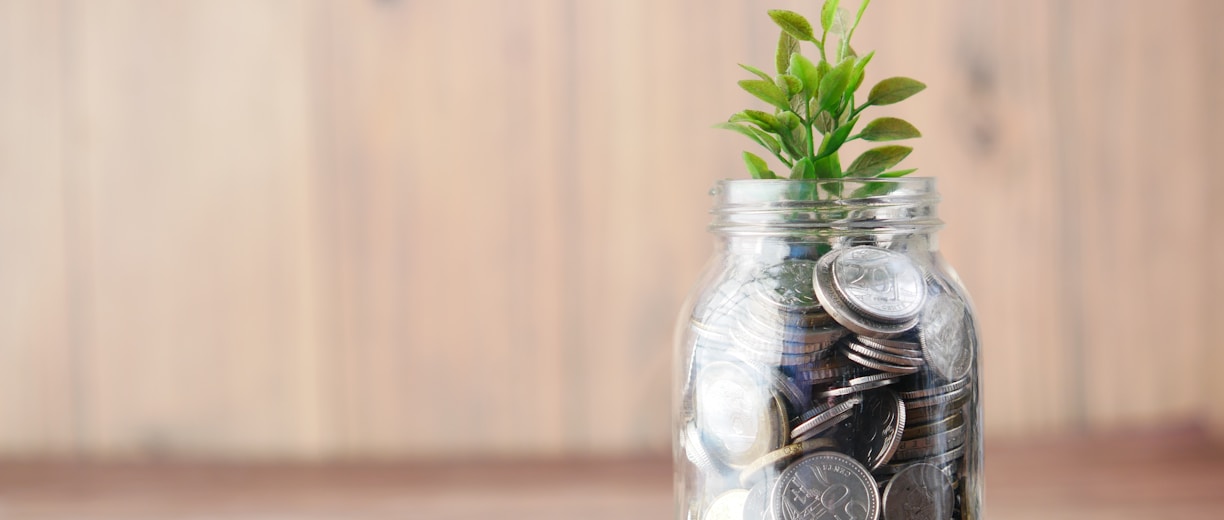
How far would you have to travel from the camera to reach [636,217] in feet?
4.08

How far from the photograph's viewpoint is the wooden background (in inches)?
48.1

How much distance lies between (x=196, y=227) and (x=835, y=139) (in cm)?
91

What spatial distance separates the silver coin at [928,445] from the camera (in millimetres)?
581

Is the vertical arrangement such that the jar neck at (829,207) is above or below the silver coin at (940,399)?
above

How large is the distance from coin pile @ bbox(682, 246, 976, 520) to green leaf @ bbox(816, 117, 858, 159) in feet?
0.23

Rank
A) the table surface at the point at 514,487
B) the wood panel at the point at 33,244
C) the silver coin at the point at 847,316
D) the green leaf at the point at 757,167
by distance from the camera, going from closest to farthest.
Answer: the silver coin at the point at 847,316 < the green leaf at the point at 757,167 < the table surface at the point at 514,487 < the wood panel at the point at 33,244

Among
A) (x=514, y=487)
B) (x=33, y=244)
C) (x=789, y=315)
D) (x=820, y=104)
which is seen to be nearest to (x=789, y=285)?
(x=789, y=315)

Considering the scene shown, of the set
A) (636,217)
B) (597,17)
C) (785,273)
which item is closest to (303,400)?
(636,217)

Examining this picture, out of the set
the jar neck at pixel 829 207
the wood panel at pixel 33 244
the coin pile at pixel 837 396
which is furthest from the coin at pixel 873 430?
the wood panel at pixel 33 244

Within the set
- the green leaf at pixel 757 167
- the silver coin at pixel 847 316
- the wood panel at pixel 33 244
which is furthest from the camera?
the wood panel at pixel 33 244

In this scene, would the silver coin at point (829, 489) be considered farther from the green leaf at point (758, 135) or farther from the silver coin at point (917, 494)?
the green leaf at point (758, 135)

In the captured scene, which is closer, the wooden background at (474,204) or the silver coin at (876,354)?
the silver coin at (876,354)

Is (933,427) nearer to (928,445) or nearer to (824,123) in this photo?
(928,445)

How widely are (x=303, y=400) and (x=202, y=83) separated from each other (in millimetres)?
425
